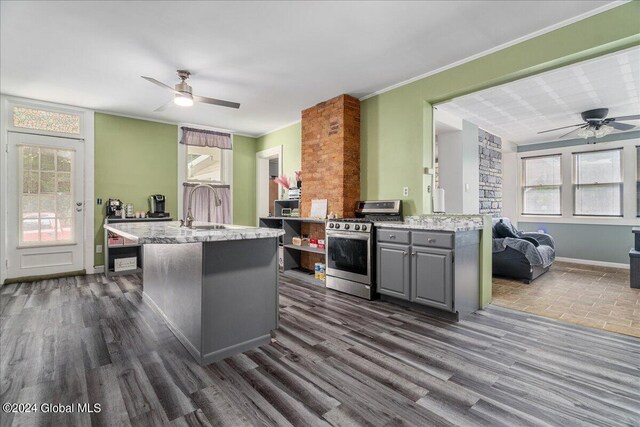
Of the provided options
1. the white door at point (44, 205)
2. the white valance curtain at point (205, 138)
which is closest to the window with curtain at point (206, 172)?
the white valance curtain at point (205, 138)

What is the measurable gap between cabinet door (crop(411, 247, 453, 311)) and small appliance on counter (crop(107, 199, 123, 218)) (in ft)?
15.6

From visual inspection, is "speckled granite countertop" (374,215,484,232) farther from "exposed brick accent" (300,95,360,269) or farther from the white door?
the white door

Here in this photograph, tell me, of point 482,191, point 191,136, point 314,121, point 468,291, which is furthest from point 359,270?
point 191,136

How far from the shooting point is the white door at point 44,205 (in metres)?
4.51

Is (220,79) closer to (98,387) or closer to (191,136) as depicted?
(191,136)

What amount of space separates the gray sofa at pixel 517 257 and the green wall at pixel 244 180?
475 cm

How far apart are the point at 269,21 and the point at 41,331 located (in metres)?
3.35

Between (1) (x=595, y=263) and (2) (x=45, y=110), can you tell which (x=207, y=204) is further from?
(1) (x=595, y=263)

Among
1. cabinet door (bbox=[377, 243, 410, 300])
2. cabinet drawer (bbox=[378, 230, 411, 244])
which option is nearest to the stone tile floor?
cabinet door (bbox=[377, 243, 410, 300])

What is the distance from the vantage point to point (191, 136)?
5941mm

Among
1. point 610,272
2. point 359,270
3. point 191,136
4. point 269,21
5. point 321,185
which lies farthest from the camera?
point 191,136

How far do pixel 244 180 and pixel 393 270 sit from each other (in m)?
4.34

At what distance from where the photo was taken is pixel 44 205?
15.5 ft

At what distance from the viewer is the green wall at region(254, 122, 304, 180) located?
18.9ft
